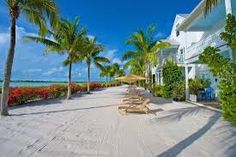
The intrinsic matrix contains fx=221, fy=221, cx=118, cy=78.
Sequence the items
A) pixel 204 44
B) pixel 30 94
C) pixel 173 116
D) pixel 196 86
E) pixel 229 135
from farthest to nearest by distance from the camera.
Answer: pixel 196 86 → pixel 30 94 → pixel 204 44 → pixel 173 116 → pixel 229 135

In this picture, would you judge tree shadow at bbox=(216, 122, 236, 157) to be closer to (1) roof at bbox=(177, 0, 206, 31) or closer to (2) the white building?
(2) the white building

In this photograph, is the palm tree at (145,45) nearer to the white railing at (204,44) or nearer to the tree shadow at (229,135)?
the white railing at (204,44)

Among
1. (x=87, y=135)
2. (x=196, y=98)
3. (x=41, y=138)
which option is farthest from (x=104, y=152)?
(x=196, y=98)

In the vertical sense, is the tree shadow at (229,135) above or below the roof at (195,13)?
below

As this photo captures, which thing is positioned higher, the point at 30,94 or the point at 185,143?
the point at 30,94

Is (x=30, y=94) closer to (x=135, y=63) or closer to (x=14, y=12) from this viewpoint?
(x=14, y=12)

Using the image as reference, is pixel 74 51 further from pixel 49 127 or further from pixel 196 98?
pixel 49 127

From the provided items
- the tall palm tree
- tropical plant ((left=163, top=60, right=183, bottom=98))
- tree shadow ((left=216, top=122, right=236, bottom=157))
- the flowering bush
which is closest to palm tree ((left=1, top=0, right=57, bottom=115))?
the flowering bush

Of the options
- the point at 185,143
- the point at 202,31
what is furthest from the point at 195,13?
the point at 185,143

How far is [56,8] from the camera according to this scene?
35.0ft

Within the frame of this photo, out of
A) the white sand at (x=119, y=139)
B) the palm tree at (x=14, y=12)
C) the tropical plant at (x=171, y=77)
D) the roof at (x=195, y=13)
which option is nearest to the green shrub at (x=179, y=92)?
the tropical plant at (x=171, y=77)

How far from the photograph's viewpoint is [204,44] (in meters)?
14.5

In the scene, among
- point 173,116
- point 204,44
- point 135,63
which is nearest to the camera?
point 173,116

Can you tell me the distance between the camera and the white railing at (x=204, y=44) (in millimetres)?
12508
